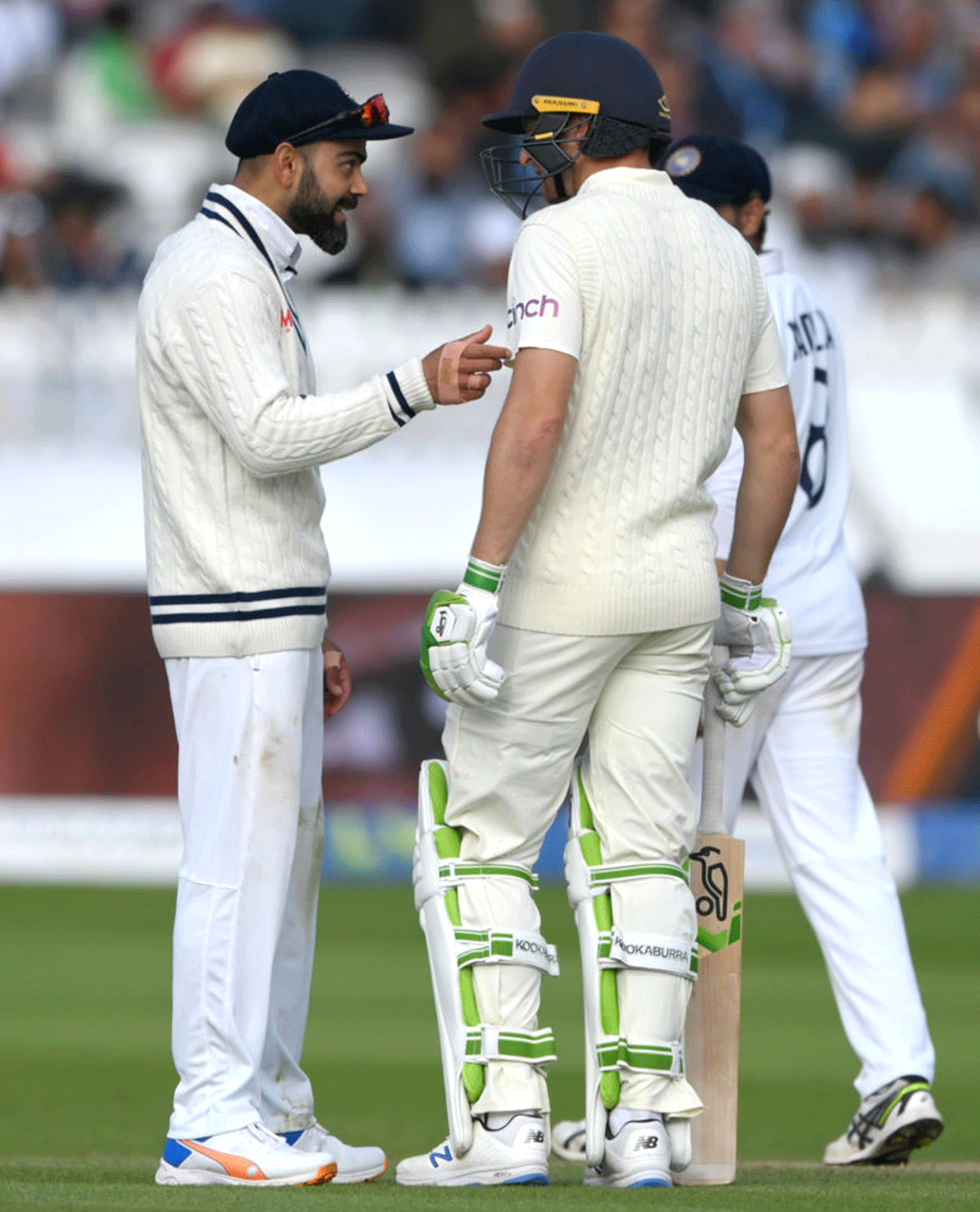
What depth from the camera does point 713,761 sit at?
4.19 meters

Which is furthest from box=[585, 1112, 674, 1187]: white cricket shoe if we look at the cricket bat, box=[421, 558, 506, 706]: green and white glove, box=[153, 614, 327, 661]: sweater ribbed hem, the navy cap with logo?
the navy cap with logo

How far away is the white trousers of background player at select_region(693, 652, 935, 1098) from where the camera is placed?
461cm

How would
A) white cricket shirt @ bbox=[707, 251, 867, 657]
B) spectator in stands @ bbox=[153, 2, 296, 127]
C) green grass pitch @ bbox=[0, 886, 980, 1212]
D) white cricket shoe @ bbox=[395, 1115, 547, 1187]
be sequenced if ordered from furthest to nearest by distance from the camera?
spectator in stands @ bbox=[153, 2, 296, 127]
white cricket shirt @ bbox=[707, 251, 867, 657]
white cricket shoe @ bbox=[395, 1115, 547, 1187]
green grass pitch @ bbox=[0, 886, 980, 1212]

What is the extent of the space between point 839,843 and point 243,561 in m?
1.55

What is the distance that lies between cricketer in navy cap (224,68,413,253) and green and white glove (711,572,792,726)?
100cm

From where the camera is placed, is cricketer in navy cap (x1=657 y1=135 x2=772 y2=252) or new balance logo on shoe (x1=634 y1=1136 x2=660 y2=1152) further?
cricketer in navy cap (x1=657 y1=135 x2=772 y2=252)

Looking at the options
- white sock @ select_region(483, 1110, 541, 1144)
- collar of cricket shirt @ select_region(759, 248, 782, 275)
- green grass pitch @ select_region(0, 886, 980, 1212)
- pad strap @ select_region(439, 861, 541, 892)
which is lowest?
green grass pitch @ select_region(0, 886, 980, 1212)

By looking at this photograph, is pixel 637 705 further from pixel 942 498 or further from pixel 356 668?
pixel 942 498

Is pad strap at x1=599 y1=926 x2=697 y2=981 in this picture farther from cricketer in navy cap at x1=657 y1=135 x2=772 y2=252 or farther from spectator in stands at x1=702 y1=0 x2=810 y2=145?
spectator in stands at x1=702 y1=0 x2=810 y2=145

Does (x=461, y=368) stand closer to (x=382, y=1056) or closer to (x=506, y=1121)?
(x=506, y=1121)

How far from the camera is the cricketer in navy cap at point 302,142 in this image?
3986 mm

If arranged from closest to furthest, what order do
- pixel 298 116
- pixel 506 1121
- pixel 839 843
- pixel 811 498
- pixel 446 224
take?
1. pixel 506 1121
2. pixel 298 116
3. pixel 839 843
4. pixel 811 498
5. pixel 446 224

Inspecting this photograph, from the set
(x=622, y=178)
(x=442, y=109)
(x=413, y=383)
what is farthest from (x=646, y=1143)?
(x=442, y=109)

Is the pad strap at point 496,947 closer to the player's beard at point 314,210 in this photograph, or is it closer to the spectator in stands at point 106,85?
the player's beard at point 314,210
